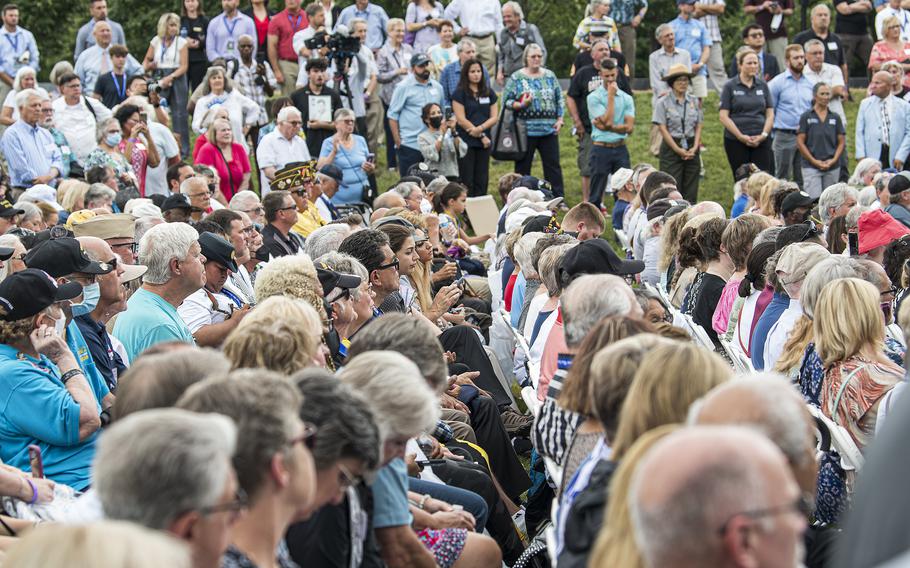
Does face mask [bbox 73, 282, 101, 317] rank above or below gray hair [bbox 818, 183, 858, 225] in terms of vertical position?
above

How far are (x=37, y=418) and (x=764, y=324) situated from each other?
3740 millimetres

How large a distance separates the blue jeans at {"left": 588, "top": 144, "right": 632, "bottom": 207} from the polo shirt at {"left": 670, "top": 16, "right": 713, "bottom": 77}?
9.37 feet

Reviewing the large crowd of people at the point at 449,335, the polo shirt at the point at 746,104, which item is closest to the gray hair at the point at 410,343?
the large crowd of people at the point at 449,335

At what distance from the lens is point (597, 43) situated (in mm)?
14664

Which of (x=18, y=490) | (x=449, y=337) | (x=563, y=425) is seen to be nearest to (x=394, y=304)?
(x=449, y=337)

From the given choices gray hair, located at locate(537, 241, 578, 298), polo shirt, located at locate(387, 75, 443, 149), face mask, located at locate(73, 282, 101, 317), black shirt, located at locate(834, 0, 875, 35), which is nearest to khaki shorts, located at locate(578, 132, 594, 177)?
polo shirt, located at locate(387, 75, 443, 149)

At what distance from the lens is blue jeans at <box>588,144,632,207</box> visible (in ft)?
46.2

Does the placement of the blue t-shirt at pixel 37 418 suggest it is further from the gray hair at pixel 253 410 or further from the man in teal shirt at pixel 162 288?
the gray hair at pixel 253 410

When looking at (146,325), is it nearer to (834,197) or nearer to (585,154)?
(834,197)

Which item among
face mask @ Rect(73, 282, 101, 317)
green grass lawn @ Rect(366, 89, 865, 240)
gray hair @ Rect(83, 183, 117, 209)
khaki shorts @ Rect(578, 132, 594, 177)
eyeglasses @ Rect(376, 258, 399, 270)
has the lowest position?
green grass lawn @ Rect(366, 89, 865, 240)

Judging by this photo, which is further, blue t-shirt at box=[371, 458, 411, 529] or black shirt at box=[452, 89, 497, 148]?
black shirt at box=[452, 89, 497, 148]

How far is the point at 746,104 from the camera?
14227 mm

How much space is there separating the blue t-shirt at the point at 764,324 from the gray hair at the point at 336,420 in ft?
11.3

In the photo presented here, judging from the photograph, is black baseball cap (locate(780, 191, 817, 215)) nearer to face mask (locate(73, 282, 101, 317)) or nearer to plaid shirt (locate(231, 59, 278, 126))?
face mask (locate(73, 282, 101, 317))
